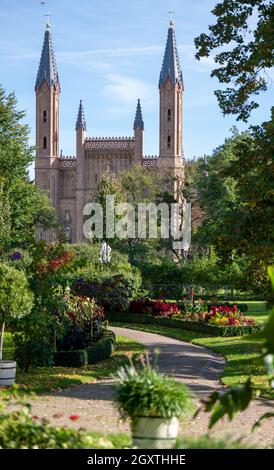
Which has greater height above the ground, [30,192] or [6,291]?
[30,192]

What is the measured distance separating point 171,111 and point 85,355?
7658 centimetres

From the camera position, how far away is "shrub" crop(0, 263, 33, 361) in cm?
1232

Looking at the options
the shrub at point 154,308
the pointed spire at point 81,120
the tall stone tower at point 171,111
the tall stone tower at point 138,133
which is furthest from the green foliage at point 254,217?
the pointed spire at point 81,120

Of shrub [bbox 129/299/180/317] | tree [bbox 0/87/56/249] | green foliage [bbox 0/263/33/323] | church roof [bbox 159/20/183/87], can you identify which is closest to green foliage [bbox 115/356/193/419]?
green foliage [bbox 0/263/33/323]

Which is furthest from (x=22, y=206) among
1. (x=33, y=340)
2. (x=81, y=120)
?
(x=81, y=120)

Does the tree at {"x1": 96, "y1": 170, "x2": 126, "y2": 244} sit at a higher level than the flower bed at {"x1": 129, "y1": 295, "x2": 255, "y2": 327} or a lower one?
higher

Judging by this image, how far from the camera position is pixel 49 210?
67.8 m

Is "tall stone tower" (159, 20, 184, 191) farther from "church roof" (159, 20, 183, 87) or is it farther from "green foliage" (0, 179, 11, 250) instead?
"green foliage" (0, 179, 11, 250)

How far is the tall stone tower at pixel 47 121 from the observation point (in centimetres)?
8981

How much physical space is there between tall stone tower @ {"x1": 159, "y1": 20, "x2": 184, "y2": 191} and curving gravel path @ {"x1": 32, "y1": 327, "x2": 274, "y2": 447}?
230ft

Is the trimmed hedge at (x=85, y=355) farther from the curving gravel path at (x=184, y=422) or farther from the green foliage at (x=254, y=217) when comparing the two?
the green foliage at (x=254, y=217)
